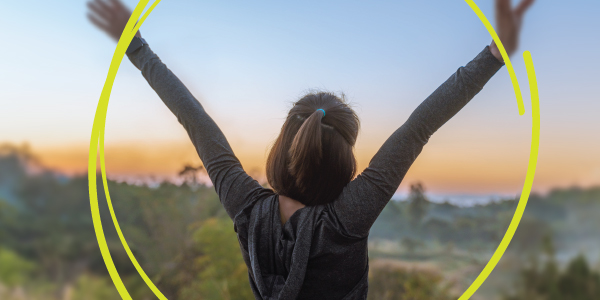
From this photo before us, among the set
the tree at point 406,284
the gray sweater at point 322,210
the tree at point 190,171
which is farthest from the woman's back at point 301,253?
the tree at point 406,284

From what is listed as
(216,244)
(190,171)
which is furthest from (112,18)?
(216,244)

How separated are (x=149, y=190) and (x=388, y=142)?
24.9ft

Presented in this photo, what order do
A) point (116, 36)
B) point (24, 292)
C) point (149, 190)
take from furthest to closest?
point (149, 190)
point (24, 292)
point (116, 36)

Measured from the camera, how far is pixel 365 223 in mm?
838

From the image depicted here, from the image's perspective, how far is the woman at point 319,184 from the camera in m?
0.84

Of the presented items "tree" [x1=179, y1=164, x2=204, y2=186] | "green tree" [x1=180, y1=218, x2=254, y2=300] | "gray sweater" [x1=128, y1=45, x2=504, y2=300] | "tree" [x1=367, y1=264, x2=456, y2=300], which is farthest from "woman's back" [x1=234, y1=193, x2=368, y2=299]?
"green tree" [x1=180, y1=218, x2=254, y2=300]

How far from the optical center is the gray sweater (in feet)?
→ 2.75

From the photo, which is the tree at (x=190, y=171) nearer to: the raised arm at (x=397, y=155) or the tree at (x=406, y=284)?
the raised arm at (x=397, y=155)

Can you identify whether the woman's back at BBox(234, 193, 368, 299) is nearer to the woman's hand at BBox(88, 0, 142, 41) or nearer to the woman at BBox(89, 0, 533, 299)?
the woman at BBox(89, 0, 533, 299)

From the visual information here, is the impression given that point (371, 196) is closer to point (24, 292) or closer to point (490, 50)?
point (490, 50)

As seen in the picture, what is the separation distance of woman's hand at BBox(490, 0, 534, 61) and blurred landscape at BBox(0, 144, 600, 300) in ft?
13.5

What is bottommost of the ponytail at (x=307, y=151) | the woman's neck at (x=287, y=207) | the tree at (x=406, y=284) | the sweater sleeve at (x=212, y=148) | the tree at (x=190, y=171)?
the tree at (x=406, y=284)

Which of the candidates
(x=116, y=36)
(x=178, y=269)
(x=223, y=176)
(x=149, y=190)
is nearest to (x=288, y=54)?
(x=116, y=36)

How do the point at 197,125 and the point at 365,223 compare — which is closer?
the point at 365,223
